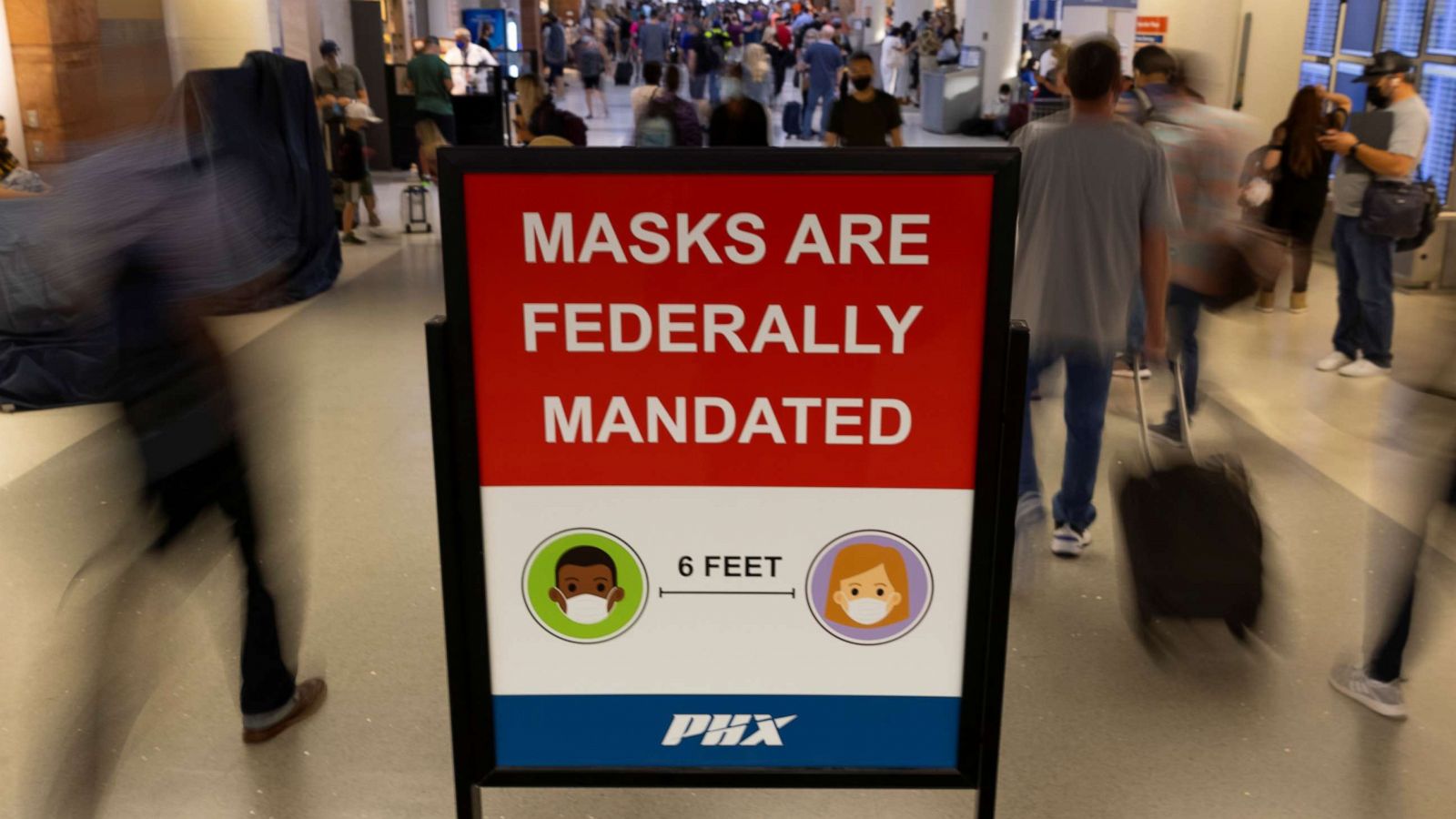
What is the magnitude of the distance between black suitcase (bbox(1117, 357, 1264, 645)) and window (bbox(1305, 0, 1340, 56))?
9168 millimetres

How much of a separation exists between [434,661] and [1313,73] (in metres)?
10.4

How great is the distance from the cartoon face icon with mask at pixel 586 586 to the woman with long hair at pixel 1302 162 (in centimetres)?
636

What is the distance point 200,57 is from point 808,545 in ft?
8.32

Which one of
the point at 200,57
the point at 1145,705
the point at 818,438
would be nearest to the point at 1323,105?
the point at 1145,705

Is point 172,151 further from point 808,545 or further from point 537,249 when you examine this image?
point 808,545

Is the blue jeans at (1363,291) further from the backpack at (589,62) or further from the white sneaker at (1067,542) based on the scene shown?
the backpack at (589,62)

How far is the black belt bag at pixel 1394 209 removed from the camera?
635cm

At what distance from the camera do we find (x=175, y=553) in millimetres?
3982

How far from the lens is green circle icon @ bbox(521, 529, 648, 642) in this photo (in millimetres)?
1892

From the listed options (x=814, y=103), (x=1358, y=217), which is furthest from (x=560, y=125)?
(x=814, y=103)

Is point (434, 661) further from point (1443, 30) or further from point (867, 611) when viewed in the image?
point (1443, 30)

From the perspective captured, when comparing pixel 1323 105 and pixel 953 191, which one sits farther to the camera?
pixel 1323 105

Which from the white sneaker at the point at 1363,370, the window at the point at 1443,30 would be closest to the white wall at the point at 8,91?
the white sneaker at the point at 1363,370

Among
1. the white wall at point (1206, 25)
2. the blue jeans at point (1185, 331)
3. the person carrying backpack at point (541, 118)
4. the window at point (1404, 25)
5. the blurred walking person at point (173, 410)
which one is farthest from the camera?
the white wall at point (1206, 25)
